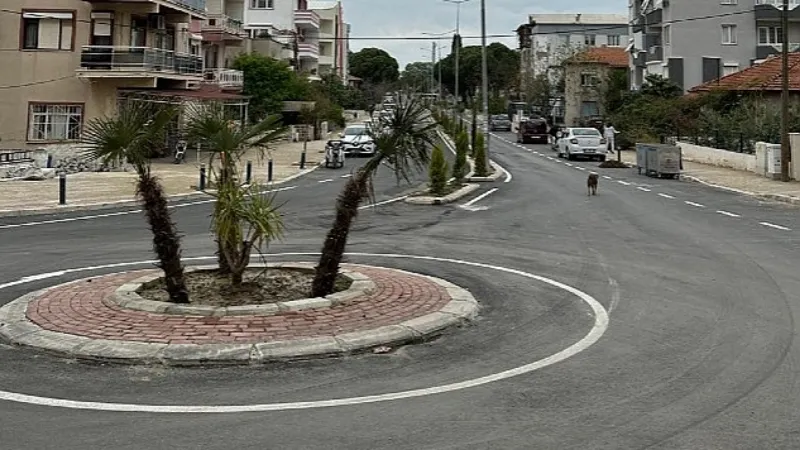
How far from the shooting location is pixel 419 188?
87.9ft

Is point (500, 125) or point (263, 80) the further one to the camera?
point (500, 125)

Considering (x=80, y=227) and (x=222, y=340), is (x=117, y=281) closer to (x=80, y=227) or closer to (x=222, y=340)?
(x=222, y=340)

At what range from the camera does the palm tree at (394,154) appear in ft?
29.3

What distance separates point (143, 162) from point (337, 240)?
2201 millimetres

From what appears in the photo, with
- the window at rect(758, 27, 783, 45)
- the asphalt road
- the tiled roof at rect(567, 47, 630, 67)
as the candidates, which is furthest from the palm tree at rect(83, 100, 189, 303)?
the tiled roof at rect(567, 47, 630, 67)

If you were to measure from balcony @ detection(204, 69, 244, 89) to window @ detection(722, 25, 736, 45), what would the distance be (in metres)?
32.8

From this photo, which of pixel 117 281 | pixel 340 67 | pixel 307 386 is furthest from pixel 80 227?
pixel 340 67

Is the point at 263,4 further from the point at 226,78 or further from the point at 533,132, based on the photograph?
the point at 533,132

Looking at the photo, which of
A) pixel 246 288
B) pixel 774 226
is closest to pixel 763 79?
pixel 774 226

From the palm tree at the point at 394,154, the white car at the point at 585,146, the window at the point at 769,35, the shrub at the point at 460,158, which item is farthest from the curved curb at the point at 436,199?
the window at the point at 769,35

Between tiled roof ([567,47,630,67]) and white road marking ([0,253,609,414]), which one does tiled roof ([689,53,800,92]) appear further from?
white road marking ([0,253,609,414])

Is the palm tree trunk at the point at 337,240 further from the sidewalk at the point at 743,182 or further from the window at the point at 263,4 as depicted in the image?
the window at the point at 263,4

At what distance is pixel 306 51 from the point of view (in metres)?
77.4

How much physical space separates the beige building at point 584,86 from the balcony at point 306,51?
2396 centimetres
